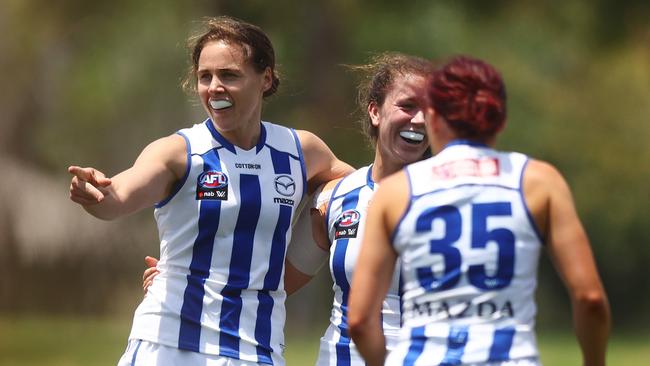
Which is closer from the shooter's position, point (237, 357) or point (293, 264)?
point (237, 357)

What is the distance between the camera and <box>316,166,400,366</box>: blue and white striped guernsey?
5410 millimetres

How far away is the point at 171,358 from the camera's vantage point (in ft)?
17.8

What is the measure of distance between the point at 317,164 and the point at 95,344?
1642 cm

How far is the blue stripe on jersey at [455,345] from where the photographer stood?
408 centimetres

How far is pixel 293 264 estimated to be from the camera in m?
5.91

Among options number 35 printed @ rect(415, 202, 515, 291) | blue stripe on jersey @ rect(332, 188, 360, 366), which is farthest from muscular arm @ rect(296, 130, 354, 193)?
number 35 printed @ rect(415, 202, 515, 291)

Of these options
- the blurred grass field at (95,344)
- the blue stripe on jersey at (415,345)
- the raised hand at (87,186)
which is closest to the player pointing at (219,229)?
the raised hand at (87,186)

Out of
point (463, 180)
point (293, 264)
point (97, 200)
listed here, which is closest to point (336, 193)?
point (293, 264)

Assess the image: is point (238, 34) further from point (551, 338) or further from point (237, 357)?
point (551, 338)

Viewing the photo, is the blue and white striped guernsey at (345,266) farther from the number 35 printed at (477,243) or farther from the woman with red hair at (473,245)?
the number 35 printed at (477,243)

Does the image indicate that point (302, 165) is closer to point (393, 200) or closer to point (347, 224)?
point (347, 224)

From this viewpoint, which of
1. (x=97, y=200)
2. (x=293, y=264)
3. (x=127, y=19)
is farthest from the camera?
(x=127, y=19)

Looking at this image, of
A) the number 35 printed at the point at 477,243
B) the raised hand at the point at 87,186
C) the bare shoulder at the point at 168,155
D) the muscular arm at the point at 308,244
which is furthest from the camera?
the muscular arm at the point at 308,244

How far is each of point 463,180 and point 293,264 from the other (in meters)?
1.92
